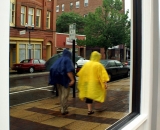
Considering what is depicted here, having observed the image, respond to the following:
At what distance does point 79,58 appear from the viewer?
3.41 m

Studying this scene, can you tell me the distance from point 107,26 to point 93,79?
940mm

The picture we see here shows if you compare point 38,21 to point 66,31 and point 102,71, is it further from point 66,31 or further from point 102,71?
point 102,71

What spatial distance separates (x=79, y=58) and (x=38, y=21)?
4.68 feet

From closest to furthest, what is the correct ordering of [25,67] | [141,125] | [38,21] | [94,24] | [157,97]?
[25,67] < [38,21] < [141,125] < [157,97] < [94,24]

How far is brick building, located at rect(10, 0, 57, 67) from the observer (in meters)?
1.75

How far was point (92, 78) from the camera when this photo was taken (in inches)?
136

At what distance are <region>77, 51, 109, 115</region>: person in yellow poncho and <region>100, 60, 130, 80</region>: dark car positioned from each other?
10cm

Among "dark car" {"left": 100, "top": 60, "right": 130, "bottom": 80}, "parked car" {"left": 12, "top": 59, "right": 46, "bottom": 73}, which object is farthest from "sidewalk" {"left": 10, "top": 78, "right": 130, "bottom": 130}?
"parked car" {"left": 12, "top": 59, "right": 46, "bottom": 73}

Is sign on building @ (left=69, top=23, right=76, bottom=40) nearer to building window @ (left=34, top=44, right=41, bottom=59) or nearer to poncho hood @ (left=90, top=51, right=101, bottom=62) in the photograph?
poncho hood @ (left=90, top=51, right=101, bottom=62)

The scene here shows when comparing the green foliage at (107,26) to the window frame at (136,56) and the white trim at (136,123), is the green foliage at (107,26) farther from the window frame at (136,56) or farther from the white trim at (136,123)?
the white trim at (136,123)

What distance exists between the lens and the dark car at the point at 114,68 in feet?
11.0
